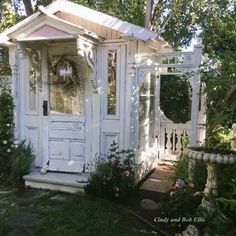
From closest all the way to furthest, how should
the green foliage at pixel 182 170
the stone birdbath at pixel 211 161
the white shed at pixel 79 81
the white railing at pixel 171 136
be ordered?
the stone birdbath at pixel 211 161
the green foliage at pixel 182 170
the white shed at pixel 79 81
the white railing at pixel 171 136

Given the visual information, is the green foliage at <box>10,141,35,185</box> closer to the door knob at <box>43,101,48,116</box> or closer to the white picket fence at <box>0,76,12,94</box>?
the door knob at <box>43,101,48,116</box>

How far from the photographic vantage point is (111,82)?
18.3ft

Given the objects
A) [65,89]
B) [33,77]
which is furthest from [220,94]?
[33,77]

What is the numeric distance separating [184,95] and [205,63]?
18.2ft

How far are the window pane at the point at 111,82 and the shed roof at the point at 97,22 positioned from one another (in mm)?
459

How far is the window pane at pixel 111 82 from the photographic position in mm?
5520

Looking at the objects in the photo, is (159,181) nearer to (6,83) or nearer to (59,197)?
(59,197)

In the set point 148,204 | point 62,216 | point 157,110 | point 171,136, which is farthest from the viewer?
point 171,136

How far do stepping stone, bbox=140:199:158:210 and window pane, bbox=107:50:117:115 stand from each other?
5.16 ft

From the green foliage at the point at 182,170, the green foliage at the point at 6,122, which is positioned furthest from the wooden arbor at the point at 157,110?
the green foliage at the point at 6,122

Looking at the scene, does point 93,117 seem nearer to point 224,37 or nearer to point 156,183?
point 156,183

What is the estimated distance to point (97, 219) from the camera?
14.0 feet

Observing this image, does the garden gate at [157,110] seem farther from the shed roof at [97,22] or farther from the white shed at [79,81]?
the shed roof at [97,22]

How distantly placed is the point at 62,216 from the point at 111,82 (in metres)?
2.39
